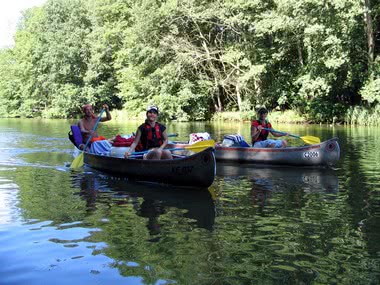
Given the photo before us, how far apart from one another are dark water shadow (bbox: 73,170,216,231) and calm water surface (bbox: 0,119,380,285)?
0.02 meters

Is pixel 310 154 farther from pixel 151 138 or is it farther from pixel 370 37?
pixel 370 37

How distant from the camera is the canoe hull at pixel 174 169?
7.71 metres

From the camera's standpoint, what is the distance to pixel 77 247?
16.0ft

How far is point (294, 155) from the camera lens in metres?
11.0

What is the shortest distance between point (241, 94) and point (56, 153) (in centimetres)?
2360

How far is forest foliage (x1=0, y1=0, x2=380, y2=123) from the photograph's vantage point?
82.4ft

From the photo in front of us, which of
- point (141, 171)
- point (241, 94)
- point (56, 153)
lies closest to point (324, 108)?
point (241, 94)

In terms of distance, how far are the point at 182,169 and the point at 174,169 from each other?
0.17 meters

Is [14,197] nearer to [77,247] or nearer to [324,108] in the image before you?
[77,247]

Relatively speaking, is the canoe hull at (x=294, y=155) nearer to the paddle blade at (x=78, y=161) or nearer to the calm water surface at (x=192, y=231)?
the calm water surface at (x=192, y=231)

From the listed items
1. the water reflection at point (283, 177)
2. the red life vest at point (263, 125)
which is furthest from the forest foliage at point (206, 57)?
the water reflection at point (283, 177)

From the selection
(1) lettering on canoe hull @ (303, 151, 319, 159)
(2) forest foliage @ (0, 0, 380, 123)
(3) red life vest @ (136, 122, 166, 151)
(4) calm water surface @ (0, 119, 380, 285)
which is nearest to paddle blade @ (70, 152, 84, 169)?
(4) calm water surface @ (0, 119, 380, 285)

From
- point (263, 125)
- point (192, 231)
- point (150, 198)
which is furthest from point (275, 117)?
point (192, 231)

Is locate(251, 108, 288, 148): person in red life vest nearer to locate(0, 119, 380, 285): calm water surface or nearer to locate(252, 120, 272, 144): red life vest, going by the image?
locate(252, 120, 272, 144): red life vest
